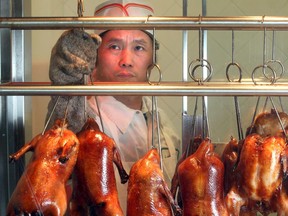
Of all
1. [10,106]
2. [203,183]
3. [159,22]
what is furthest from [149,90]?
[10,106]

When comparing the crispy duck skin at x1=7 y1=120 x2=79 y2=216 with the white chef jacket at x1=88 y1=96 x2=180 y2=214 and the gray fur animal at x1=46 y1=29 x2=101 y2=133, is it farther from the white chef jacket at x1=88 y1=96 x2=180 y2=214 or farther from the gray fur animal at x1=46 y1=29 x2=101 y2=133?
the white chef jacket at x1=88 y1=96 x2=180 y2=214

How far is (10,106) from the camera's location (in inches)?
77.5

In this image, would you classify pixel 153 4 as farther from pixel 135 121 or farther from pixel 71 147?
pixel 71 147

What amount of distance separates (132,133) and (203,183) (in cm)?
81

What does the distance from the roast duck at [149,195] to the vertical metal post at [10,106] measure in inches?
19.4

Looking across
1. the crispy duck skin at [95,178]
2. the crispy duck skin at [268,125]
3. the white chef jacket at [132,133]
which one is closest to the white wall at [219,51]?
the white chef jacket at [132,133]

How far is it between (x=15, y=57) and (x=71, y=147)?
63cm

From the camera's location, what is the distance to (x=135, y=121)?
2273mm

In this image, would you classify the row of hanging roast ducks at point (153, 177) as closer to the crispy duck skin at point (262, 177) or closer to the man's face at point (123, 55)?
the crispy duck skin at point (262, 177)

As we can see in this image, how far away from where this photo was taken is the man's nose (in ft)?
7.45

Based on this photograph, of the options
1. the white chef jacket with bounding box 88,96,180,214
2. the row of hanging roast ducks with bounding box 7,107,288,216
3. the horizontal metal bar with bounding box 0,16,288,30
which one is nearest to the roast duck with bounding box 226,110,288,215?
the row of hanging roast ducks with bounding box 7,107,288,216

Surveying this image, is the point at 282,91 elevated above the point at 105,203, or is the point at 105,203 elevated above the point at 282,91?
the point at 282,91

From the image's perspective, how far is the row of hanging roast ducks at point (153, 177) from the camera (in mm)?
1432

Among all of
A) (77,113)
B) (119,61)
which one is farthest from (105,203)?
(119,61)
